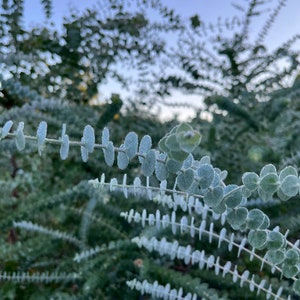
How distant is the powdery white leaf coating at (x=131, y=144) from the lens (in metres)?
0.35

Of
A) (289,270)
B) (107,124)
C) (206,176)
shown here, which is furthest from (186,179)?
(107,124)

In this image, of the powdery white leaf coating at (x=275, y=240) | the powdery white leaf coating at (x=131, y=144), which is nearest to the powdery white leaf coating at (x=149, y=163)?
the powdery white leaf coating at (x=131, y=144)

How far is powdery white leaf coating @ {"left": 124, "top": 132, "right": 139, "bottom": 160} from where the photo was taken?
0.35 metres

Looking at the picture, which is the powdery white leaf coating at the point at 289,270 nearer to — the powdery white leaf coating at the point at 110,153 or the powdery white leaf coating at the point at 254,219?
the powdery white leaf coating at the point at 254,219

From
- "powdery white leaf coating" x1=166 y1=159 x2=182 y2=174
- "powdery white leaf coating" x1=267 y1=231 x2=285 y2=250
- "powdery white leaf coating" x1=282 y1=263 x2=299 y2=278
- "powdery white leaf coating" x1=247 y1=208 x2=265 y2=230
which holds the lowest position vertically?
"powdery white leaf coating" x1=282 y1=263 x2=299 y2=278

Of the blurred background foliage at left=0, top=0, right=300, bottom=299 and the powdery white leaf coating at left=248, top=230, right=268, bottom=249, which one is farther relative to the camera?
the blurred background foliage at left=0, top=0, right=300, bottom=299

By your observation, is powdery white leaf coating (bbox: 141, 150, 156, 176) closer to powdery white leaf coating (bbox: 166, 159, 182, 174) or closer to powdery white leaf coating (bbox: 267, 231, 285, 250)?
powdery white leaf coating (bbox: 166, 159, 182, 174)

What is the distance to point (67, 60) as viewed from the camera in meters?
1.36

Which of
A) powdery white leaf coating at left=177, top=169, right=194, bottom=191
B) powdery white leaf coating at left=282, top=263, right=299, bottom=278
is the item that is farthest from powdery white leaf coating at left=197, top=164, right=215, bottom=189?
powdery white leaf coating at left=282, top=263, right=299, bottom=278

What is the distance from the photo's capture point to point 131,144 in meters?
0.36

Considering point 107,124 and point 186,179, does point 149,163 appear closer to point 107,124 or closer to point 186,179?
point 186,179

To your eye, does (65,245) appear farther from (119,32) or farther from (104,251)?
(119,32)

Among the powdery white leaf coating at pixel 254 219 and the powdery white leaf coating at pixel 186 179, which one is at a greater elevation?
the powdery white leaf coating at pixel 186 179

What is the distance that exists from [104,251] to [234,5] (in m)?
0.91
